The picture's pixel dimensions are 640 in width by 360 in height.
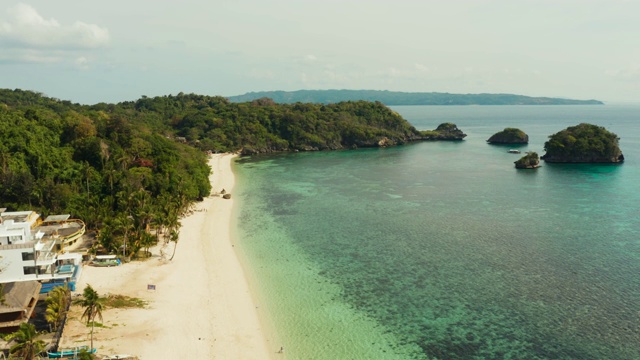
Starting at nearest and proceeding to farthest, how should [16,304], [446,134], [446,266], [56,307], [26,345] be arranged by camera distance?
[26,345] < [56,307] < [16,304] < [446,266] < [446,134]

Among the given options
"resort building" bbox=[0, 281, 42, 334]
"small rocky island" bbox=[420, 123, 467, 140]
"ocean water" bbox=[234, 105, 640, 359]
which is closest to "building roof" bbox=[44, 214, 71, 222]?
"resort building" bbox=[0, 281, 42, 334]

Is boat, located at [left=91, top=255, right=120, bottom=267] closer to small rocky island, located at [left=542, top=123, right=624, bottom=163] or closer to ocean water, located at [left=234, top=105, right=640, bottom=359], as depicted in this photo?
ocean water, located at [left=234, top=105, right=640, bottom=359]

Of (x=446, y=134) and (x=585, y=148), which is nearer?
(x=585, y=148)

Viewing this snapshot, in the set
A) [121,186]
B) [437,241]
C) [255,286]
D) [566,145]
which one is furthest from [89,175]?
[566,145]

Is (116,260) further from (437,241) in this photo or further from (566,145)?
(566,145)

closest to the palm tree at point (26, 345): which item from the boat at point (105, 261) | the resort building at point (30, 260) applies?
the resort building at point (30, 260)

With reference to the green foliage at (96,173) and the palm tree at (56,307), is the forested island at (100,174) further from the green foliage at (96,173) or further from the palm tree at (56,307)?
the palm tree at (56,307)

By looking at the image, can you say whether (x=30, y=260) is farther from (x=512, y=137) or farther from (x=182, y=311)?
(x=512, y=137)

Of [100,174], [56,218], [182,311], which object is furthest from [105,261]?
[100,174]
